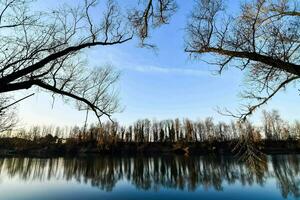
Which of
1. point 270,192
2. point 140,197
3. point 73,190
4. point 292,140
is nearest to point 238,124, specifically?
point 140,197

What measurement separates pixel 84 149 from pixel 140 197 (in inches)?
2669

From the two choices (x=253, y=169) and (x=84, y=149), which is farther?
(x=84, y=149)

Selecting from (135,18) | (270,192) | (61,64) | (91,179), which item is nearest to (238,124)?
(135,18)

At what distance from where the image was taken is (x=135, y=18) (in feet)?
20.8

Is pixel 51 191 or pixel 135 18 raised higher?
pixel 135 18

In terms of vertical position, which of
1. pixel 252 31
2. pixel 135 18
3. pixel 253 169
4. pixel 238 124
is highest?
pixel 135 18

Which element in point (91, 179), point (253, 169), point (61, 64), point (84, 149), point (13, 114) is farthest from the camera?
point (84, 149)

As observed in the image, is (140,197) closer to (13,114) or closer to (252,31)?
(13,114)

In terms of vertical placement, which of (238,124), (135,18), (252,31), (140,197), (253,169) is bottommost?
(140,197)

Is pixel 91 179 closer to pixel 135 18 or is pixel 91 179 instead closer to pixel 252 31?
pixel 135 18

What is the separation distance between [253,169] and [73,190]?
56.0ft

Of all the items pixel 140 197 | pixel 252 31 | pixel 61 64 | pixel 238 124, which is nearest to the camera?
pixel 252 31

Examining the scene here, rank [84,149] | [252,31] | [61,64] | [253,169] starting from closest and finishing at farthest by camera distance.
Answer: [253,169] < [252,31] < [61,64] < [84,149]

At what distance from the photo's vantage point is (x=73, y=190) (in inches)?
701
